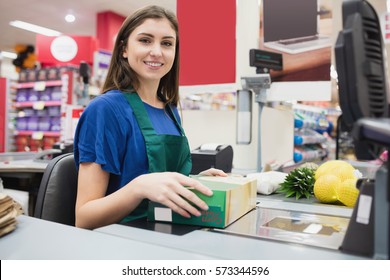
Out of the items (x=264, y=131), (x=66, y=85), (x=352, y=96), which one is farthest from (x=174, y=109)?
(x=66, y=85)

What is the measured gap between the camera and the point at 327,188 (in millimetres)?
1452

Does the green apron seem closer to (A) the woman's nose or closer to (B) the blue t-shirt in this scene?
(B) the blue t-shirt

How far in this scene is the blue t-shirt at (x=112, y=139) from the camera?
1233 mm

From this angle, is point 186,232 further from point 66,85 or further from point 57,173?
point 66,85

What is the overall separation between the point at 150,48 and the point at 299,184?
0.87 metres

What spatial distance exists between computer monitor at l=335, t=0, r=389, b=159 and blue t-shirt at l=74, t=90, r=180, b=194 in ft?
2.61

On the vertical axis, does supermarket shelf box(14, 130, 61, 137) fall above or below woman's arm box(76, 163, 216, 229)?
above

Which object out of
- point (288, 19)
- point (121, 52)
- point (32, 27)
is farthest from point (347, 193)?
point (32, 27)

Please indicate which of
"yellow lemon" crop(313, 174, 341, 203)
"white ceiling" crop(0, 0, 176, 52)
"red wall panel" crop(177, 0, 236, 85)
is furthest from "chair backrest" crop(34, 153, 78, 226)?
"white ceiling" crop(0, 0, 176, 52)

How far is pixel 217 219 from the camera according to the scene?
101cm

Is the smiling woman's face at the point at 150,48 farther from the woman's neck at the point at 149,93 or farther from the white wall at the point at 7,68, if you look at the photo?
the white wall at the point at 7,68

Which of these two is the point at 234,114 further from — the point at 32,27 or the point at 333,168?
the point at 32,27

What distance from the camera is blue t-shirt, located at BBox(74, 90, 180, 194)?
1233 millimetres

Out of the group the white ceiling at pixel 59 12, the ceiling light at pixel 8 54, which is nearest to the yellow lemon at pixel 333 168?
the white ceiling at pixel 59 12
